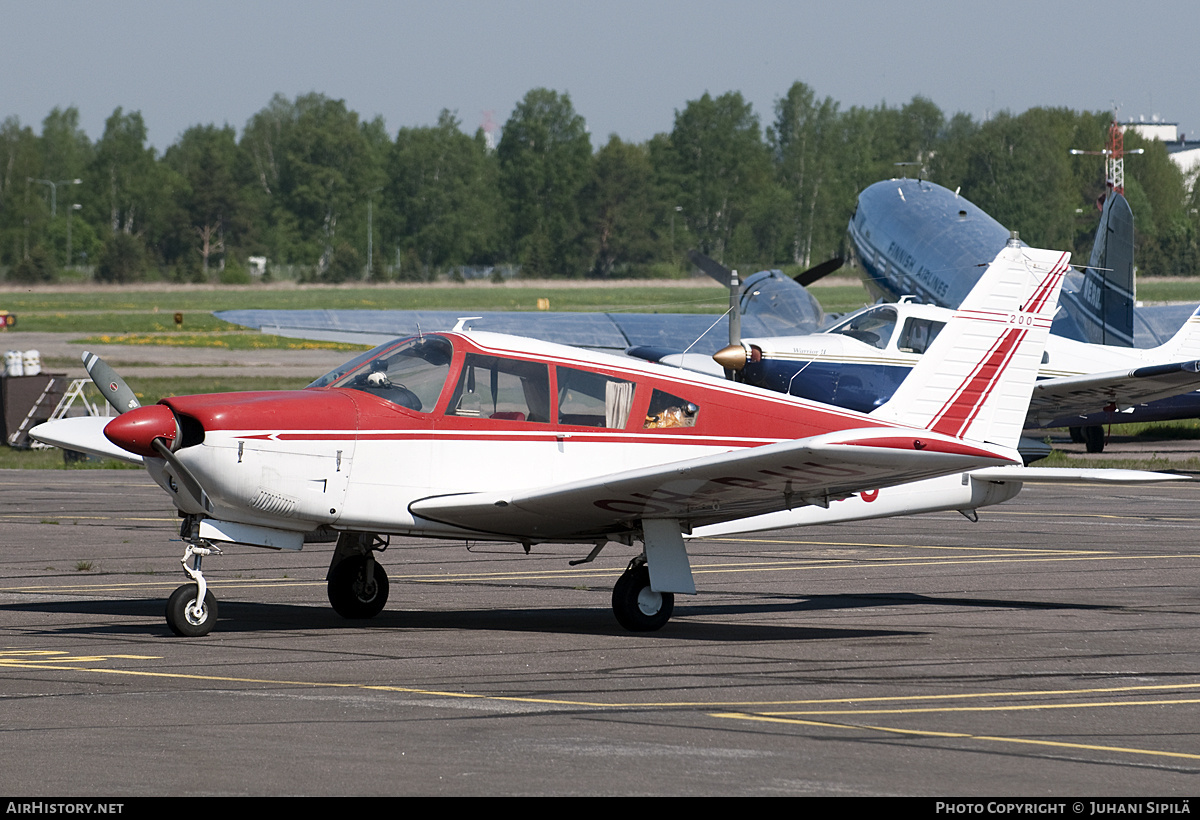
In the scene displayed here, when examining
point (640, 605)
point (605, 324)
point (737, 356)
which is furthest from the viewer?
point (605, 324)

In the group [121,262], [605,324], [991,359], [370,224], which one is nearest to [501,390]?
[991,359]

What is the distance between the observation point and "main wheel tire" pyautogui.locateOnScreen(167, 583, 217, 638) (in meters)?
10.9

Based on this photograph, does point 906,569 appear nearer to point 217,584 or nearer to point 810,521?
point 810,521

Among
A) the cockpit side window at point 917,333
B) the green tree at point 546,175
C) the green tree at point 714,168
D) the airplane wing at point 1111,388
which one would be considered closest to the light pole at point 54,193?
the green tree at point 546,175

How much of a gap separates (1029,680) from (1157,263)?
134 m

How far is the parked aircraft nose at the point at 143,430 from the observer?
33.7 ft

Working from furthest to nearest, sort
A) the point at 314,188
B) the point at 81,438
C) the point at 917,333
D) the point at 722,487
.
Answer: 1. the point at 314,188
2. the point at 917,333
3. the point at 81,438
4. the point at 722,487

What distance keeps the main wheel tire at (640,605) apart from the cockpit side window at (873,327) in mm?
12672

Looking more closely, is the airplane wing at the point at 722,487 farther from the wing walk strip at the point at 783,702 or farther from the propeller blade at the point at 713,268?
the propeller blade at the point at 713,268

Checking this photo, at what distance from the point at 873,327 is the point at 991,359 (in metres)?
11.0

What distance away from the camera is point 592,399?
11648 millimetres

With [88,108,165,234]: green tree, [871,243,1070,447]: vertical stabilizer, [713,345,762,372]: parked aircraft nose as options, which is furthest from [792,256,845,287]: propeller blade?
[88,108,165,234]: green tree

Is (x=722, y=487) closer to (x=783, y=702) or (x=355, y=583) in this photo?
(x=783, y=702)

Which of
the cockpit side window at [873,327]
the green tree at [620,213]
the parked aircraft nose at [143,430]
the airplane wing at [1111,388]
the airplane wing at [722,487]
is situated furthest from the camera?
the green tree at [620,213]
